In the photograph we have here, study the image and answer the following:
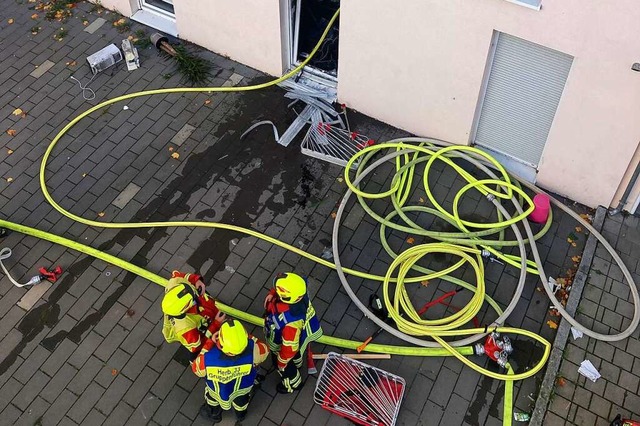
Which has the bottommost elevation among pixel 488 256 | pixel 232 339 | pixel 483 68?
pixel 488 256

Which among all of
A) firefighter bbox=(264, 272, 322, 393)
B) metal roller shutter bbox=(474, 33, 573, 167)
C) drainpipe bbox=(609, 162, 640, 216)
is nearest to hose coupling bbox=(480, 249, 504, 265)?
metal roller shutter bbox=(474, 33, 573, 167)

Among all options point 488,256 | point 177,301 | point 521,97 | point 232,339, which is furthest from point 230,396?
point 521,97

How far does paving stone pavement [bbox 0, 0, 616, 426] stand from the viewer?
6.97 meters

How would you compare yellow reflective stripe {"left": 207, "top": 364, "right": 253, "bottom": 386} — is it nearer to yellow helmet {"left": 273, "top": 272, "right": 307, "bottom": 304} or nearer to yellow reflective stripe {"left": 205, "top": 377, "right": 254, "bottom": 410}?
yellow reflective stripe {"left": 205, "top": 377, "right": 254, "bottom": 410}

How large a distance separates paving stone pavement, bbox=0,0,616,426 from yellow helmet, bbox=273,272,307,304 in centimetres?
166

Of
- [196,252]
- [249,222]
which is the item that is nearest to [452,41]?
[249,222]

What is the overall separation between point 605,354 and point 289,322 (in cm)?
399

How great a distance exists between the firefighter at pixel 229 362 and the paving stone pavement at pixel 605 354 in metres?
3.45

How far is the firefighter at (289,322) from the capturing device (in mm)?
5855

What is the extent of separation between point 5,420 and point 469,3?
737 centimetres

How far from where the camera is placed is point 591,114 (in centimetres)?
750

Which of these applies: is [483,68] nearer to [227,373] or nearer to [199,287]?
[199,287]

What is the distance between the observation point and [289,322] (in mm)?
6055

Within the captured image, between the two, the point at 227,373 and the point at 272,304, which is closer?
the point at 227,373
